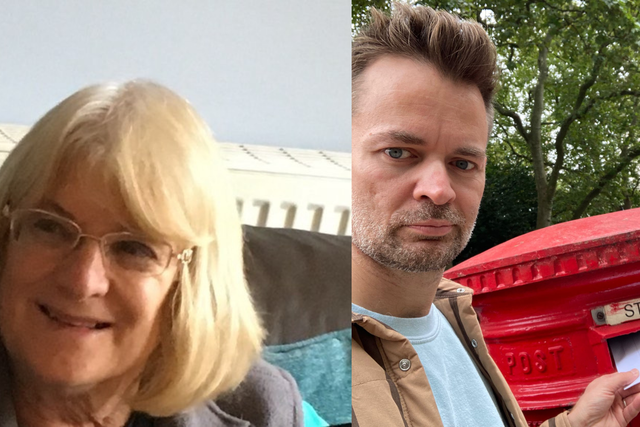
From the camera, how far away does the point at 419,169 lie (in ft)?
3.43

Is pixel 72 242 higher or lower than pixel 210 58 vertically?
lower

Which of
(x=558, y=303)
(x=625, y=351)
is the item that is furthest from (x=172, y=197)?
(x=625, y=351)

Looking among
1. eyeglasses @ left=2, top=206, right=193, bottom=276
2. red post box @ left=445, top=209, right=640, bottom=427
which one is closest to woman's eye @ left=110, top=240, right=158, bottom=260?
eyeglasses @ left=2, top=206, right=193, bottom=276

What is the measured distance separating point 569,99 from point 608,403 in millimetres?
692

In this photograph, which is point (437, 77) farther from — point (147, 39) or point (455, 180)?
point (147, 39)

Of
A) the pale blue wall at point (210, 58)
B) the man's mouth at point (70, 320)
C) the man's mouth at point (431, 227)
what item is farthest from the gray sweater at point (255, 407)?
the man's mouth at point (431, 227)

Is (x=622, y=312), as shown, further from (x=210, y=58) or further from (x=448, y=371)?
(x=210, y=58)

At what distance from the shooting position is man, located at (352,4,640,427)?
102 centimetres

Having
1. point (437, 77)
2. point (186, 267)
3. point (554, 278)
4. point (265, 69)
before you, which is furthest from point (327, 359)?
point (554, 278)

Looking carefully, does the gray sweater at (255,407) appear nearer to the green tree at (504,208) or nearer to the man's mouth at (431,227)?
the man's mouth at (431,227)

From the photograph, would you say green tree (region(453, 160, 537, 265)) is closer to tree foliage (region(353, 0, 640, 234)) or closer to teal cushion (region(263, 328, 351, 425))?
tree foliage (region(353, 0, 640, 234))

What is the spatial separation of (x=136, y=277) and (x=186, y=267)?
50 millimetres

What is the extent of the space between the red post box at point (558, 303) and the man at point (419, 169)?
0.35 metres

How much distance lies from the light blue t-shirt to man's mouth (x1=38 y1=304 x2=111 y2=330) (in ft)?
1.44
